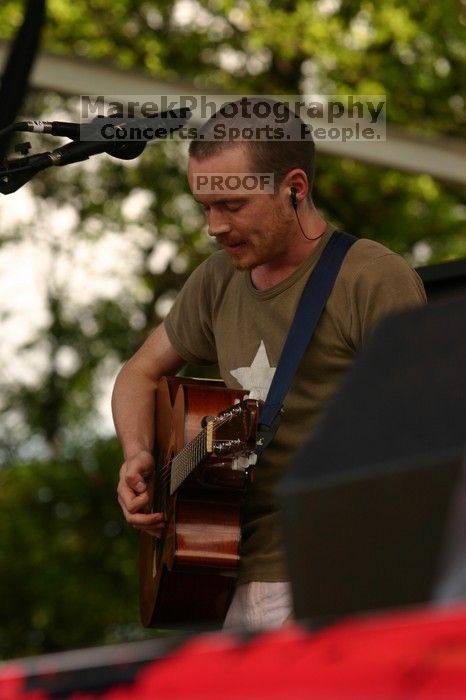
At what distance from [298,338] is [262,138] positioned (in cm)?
51

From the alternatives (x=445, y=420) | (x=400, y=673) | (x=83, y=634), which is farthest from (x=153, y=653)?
(x=83, y=634)

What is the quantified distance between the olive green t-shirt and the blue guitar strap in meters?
0.02

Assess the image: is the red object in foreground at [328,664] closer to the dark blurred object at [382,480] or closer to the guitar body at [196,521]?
the dark blurred object at [382,480]

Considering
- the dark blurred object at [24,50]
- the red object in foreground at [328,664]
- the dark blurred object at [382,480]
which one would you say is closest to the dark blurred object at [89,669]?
the red object in foreground at [328,664]

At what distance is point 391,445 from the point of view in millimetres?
1047

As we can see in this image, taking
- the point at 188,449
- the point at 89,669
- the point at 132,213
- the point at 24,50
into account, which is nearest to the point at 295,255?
the point at 188,449

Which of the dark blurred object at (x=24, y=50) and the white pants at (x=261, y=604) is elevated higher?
the dark blurred object at (x=24, y=50)

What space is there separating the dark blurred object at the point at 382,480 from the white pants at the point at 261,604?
1.70m

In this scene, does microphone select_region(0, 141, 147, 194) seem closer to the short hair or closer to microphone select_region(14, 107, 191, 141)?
microphone select_region(14, 107, 191, 141)

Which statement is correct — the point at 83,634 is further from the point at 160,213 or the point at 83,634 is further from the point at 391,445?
the point at 391,445

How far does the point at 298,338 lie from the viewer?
9.25ft

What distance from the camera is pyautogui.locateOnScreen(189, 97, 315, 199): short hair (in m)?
3.03

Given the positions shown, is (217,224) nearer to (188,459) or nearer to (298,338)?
(298,338)

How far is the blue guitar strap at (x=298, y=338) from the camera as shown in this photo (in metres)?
2.77
